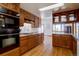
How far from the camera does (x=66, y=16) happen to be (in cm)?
598

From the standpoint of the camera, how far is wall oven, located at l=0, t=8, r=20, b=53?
2.70 meters

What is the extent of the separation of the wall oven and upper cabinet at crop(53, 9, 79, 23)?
3244 millimetres

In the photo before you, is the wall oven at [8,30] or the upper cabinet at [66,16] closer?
the wall oven at [8,30]

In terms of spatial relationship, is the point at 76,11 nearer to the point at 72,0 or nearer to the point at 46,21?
the point at 72,0

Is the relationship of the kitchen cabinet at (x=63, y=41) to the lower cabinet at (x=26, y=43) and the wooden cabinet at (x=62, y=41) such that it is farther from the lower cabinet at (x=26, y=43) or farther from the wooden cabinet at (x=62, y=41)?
the lower cabinet at (x=26, y=43)

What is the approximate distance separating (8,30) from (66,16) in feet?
12.9

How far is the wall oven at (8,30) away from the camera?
2696 mm

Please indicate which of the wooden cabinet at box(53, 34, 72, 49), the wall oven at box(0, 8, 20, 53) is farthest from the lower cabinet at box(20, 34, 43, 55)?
the wooden cabinet at box(53, 34, 72, 49)

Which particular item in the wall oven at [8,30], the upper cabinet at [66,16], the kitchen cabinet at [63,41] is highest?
Answer: the upper cabinet at [66,16]

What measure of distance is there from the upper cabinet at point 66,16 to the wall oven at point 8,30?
3.24 metres

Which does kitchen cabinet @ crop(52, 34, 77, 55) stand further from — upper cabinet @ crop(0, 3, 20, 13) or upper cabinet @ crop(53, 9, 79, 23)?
upper cabinet @ crop(0, 3, 20, 13)

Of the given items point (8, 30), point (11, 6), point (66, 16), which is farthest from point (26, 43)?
point (66, 16)

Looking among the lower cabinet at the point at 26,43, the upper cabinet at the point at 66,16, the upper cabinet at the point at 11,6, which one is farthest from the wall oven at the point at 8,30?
the upper cabinet at the point at 66,16

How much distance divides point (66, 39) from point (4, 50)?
3.52 metres
